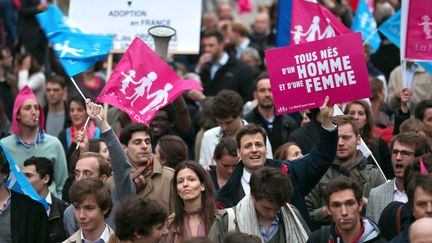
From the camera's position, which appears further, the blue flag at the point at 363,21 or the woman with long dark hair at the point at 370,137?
the blue flag at the point at 363,21

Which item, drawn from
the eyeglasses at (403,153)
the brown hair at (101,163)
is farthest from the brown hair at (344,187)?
the brown hair at (101,163)

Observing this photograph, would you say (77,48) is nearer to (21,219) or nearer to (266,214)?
(21,219)

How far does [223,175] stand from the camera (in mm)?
11047

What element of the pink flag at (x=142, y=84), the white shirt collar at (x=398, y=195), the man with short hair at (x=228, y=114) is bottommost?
the white shirt collar at (x=398, y=195)

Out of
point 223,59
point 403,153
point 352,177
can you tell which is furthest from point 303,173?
point 223,59

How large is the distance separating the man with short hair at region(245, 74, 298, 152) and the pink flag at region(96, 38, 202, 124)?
1.88 meters

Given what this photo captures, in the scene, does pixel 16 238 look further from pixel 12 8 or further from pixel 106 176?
pixel 12 8

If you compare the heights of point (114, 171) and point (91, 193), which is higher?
point (114, 171)

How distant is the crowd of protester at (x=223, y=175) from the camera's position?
8578 mm

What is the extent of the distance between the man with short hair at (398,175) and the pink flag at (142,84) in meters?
2.12

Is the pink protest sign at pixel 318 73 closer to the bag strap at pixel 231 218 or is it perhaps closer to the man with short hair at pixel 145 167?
the man with short hair at pixel 145 167

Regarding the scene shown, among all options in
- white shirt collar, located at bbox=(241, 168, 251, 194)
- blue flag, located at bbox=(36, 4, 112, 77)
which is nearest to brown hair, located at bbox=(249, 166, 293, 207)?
white shirt collar, located at bbox=(241, 168, 251, 194)

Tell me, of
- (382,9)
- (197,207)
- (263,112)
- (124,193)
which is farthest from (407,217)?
(382,9)

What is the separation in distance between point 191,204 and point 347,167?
5.43 ft
